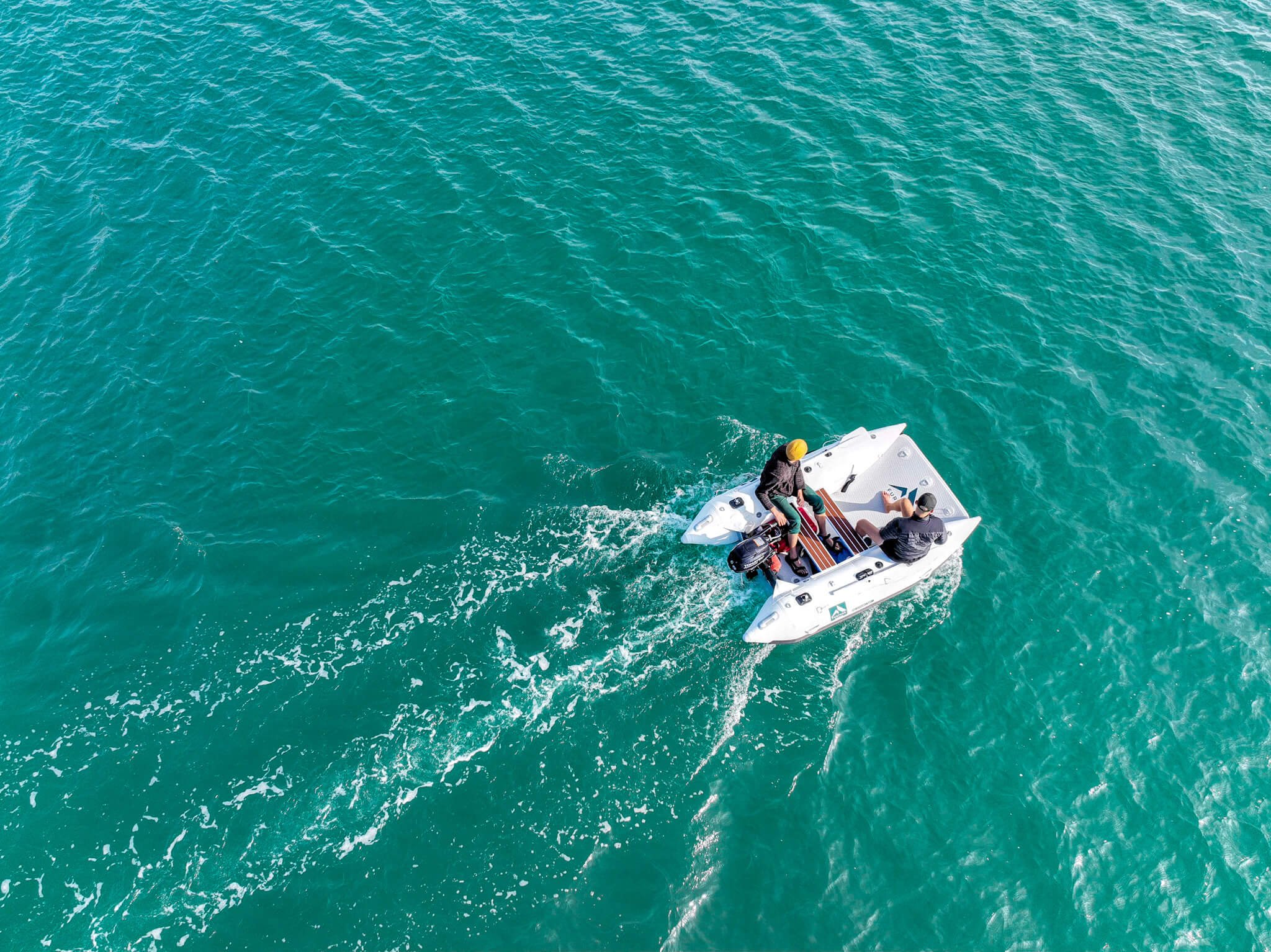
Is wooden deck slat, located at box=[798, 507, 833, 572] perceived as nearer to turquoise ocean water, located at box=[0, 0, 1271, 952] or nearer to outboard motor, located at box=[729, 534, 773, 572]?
outboard motor, located at box=[729, 534, 773, 572]

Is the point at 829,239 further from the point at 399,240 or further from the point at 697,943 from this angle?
the point at 697,943

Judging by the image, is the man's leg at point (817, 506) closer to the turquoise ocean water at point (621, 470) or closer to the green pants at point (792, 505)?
the green pants at point (792, 505)

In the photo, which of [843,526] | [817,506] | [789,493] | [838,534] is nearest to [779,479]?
[789,493]

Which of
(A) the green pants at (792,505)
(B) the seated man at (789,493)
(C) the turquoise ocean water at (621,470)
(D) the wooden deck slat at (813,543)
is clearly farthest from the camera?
(D) the wooden deck slat at (813,543)

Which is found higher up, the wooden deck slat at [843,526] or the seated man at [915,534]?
the seated man at [915,534]

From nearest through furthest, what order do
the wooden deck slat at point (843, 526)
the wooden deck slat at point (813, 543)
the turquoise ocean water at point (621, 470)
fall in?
the turquoise ocean water at point (621, 470)
the wooden deck slat at point (813, 543)
the wooden deck slat at point (843, 526)

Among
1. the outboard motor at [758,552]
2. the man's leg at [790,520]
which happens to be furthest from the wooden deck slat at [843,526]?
the outboard motor at [758,552]

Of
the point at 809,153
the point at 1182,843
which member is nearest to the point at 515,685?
the point at 1182,843
